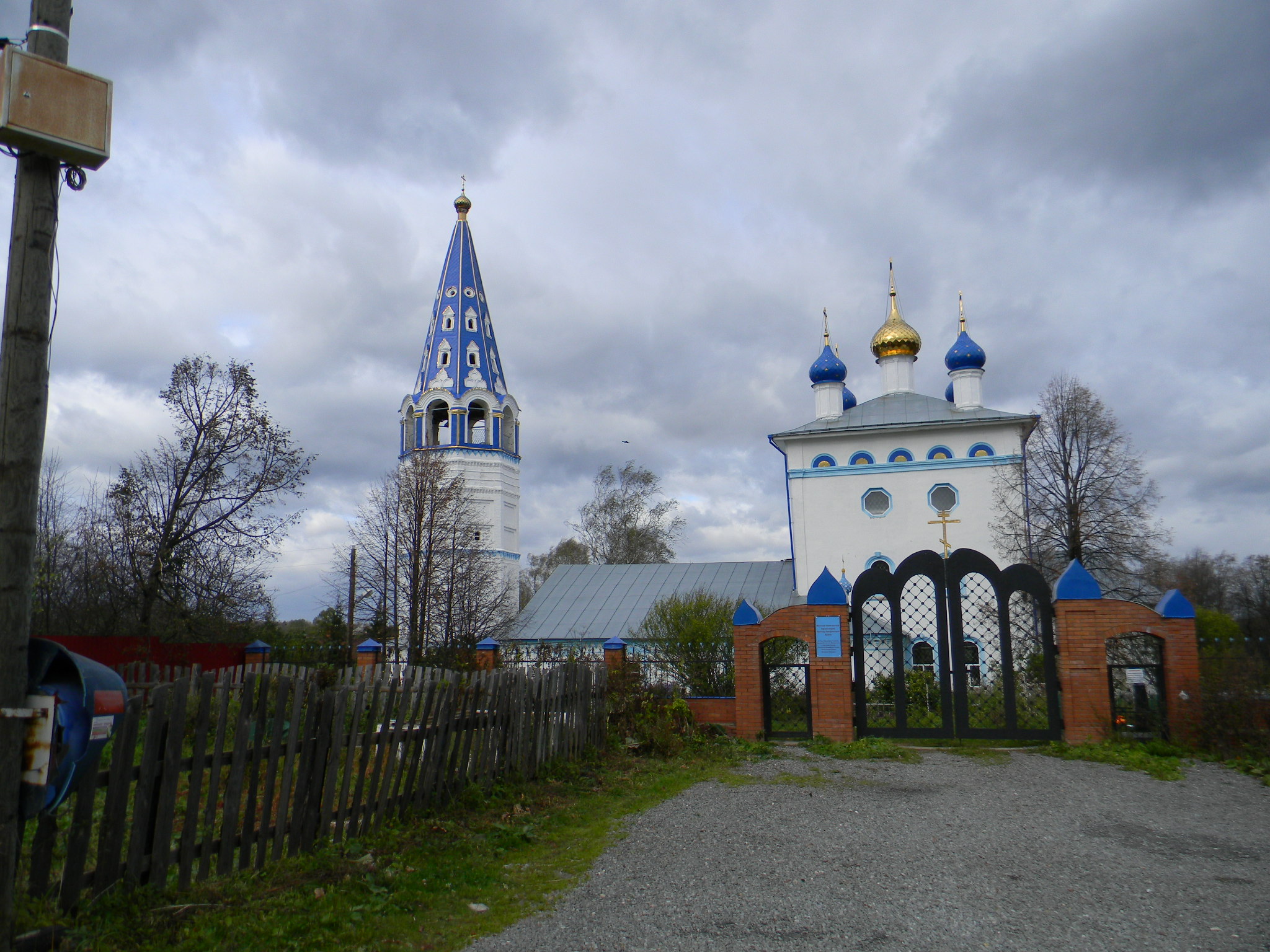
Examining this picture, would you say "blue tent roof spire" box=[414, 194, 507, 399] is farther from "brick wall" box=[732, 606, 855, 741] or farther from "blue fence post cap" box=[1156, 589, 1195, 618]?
"blue fence post cap" box=[1156, 589, 1195, 618]

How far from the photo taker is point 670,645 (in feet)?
53.5

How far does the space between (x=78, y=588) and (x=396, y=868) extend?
69.6 ft

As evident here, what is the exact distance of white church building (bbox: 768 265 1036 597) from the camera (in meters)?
25.1

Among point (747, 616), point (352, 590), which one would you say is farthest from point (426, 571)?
point (747, 616)

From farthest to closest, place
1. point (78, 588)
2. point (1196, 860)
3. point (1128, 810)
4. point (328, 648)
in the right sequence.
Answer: point (78, 588) < point (328, 648) < point (1128, 810) < point (1196, 860)

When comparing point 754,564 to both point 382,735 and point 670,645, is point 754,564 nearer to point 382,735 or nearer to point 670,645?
point 670,645

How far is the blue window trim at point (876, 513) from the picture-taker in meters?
25.6

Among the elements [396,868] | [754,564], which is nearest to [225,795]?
[396,868]

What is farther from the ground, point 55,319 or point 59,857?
point 55,319

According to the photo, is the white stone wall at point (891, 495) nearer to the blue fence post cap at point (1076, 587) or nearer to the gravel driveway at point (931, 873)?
the blue fence post cap at point (1076, 587)

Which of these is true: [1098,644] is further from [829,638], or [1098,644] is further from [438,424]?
[438,424]

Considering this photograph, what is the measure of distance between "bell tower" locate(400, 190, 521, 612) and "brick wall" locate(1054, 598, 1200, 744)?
2330 cm

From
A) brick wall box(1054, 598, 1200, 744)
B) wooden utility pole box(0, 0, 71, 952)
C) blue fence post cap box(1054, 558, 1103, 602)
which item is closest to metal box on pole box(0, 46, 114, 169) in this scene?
wooden utility pole box(0, 0, 71, 952)

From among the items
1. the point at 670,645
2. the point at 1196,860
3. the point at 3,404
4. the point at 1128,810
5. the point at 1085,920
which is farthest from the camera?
the point at 670,645
